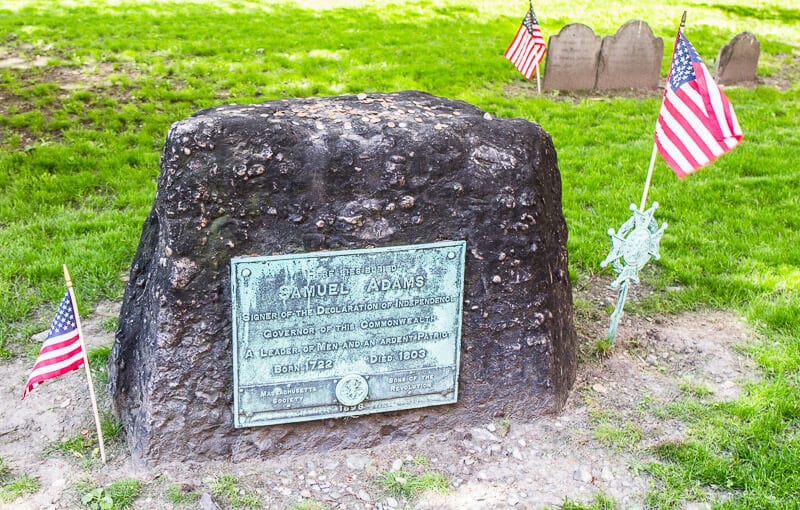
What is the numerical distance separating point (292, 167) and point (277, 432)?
1477 mm

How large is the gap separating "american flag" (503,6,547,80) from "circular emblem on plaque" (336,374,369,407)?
708cm

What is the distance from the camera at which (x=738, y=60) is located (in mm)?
11547

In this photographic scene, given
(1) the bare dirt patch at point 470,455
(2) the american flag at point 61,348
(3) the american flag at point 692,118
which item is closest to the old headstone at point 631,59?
(3) the american flag at point 692,118

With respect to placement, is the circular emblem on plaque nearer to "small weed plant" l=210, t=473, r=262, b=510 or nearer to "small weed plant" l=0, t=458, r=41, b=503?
"small weed plant" l=210, t=473, r=262, b=510

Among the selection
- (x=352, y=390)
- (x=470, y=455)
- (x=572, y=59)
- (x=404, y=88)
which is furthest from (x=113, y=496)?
(x=572, y=59)

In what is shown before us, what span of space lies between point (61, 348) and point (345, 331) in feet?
4.82

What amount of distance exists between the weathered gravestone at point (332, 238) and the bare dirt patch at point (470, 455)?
0.12 m

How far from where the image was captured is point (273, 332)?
13.4ft

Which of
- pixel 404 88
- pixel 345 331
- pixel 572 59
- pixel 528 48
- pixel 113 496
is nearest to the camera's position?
pixel 113 496

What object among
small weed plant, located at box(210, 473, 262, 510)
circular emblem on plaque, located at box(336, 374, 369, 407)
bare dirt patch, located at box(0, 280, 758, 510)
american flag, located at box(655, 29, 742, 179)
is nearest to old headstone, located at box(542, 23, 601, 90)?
american flag, located at box(655, 29, 742, 179)

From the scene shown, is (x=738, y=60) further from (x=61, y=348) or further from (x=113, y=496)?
(x=113, y=496)

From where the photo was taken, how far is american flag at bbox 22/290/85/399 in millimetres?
3936

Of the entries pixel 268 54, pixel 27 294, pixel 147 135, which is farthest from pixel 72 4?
pixel 27 294

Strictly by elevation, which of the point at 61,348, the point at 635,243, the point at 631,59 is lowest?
the point at 61,348
